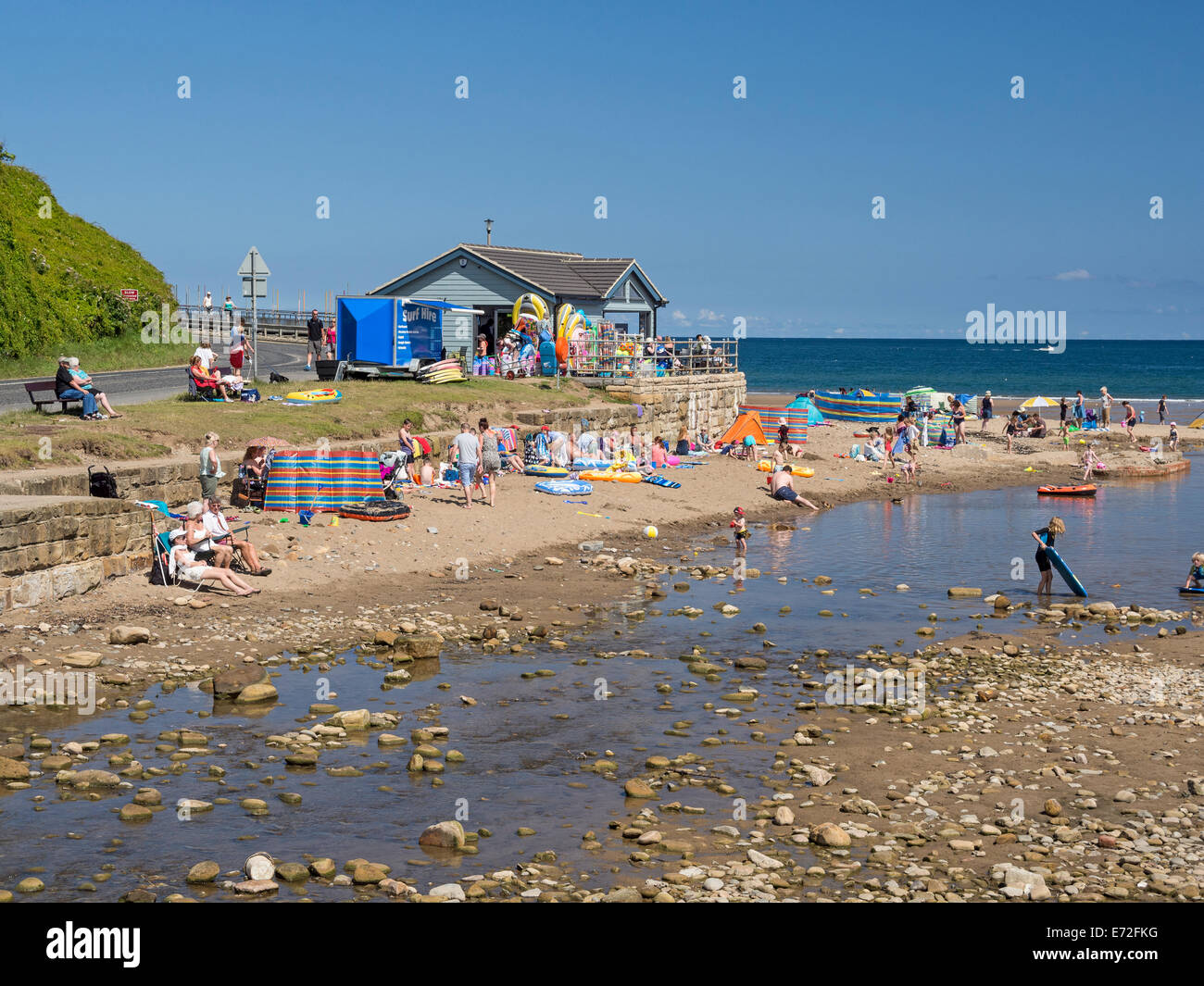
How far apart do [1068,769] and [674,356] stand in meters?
28.3

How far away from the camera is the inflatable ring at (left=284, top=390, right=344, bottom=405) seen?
2669cm

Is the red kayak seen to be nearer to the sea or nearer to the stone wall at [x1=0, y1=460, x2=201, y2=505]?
the stone wall at [x1=0, y1=460, x2=201, y2=505]

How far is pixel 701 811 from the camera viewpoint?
998 centimetres

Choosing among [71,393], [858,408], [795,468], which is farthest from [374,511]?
[858,408]

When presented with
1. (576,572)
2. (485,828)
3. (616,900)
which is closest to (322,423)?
(576,572)

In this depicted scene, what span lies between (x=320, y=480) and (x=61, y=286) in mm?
23948

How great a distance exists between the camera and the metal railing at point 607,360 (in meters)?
36.6

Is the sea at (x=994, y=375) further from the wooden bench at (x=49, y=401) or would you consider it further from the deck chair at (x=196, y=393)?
the wooden bench at (x=49, y=401)

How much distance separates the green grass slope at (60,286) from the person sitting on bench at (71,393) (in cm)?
1230

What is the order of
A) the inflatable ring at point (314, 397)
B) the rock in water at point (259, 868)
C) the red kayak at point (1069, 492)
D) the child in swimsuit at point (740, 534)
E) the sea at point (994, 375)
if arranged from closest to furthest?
the rock in water at point (259, 868)
the child in swimsuit at point (740, 534)
the inflatable ring at point (314, 397)
the red kayak at point (1069, 492)
the sea at point (994, 375)

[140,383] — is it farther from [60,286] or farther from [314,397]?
[60,286]

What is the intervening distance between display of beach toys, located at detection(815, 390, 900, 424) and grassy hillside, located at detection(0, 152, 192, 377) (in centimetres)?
2428

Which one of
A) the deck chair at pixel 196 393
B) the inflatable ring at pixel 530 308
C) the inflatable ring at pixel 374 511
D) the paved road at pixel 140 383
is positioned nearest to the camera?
the inflatable ring at pixel 374 511

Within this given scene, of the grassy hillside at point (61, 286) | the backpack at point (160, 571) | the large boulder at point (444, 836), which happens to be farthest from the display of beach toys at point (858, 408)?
the large boulder at point (444, 836)
